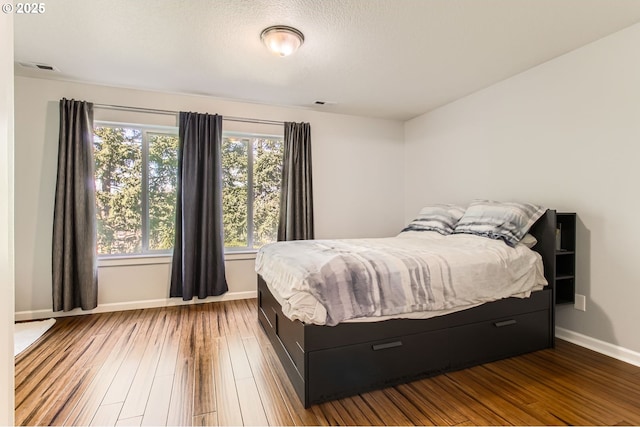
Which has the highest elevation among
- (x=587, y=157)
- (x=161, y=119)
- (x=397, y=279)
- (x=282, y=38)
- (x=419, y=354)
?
(x=282, y=38)

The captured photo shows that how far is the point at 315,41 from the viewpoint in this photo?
2.34m

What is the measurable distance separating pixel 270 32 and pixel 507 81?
7.77 ft

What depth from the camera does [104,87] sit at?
10.5 feet

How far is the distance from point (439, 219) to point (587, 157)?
126 cm

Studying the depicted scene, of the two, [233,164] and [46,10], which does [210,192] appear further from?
[46,10]

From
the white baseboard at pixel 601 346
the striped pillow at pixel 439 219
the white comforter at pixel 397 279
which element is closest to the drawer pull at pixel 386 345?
the white comforter at pixel 397 279

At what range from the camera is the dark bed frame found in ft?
5.46

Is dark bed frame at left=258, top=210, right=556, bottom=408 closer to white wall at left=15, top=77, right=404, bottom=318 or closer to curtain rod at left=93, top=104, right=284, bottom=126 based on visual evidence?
white wall at left=15, top=77, right=404, bottom=318

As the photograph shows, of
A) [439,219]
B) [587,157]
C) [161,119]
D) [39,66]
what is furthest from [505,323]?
[39,66]

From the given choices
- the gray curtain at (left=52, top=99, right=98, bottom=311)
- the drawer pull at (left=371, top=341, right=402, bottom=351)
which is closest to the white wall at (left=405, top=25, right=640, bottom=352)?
the drawer pull at (left=371, top=341, right=402, bottom=351)

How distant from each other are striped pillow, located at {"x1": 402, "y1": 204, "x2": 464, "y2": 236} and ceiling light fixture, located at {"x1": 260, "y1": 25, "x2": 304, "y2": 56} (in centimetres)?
212

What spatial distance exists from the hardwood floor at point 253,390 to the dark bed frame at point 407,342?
2.9 inches

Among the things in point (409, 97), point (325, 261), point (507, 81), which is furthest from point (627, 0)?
point (325, 261)

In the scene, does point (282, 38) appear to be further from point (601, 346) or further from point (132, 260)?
point (601, 346)
